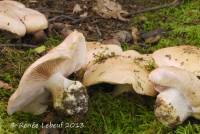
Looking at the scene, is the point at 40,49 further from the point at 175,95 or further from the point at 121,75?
the point at 175,95

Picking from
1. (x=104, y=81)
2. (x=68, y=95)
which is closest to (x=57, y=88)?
(x=68, y=95)

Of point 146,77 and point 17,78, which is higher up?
point 146,77

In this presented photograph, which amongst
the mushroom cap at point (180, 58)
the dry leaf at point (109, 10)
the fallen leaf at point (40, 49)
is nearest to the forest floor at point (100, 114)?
the fallen leaf at point (40, 49)

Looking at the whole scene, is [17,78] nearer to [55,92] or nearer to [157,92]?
[55,92]

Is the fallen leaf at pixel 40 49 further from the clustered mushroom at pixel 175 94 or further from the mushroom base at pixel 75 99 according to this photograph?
the clustered mushroom at pixel 175 94

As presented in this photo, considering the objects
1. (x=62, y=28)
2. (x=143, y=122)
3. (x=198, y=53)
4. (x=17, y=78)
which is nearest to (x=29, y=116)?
(x=17, y=78)

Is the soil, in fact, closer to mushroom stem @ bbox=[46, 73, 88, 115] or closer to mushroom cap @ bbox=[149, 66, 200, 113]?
mushroom stem @ bbox=[46, 73, 88, 115]

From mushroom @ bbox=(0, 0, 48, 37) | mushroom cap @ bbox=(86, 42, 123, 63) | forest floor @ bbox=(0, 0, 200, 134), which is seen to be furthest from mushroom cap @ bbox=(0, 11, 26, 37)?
mushroom cap @ bbox=(86, 42, 123, 63)

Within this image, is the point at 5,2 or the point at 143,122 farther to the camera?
the point at 5,2
